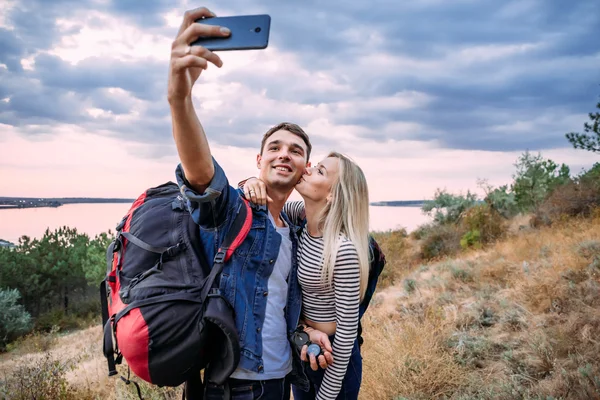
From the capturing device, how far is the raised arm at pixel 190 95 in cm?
139

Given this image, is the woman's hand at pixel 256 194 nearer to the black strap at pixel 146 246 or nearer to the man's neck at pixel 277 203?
the man's neck at pixel 277 203

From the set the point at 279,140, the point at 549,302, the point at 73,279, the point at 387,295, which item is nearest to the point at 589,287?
the point at 549,302

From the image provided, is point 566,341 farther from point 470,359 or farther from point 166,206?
point 166,206

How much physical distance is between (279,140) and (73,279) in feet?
100

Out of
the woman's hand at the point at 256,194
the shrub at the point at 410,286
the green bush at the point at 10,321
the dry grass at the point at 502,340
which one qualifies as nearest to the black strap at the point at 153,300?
the woman's hand at the point at 256,194

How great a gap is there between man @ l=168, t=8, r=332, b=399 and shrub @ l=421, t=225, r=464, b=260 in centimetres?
1568

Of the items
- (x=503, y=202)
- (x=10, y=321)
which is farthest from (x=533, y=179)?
(x=10, y=321)

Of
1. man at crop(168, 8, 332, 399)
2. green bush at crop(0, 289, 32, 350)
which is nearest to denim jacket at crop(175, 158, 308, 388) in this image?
man at crop(168, 8, 332, 399)

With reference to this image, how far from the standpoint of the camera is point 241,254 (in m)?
1.80

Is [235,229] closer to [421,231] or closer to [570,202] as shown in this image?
[570,202]

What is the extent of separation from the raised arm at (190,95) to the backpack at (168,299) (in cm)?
23

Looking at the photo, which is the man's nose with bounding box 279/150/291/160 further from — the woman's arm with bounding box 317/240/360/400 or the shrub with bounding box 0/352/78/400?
the shrub with bounding box 0/352/78/400

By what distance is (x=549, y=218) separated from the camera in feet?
46.0

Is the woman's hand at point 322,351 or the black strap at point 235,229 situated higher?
the black strap at point 235,229
